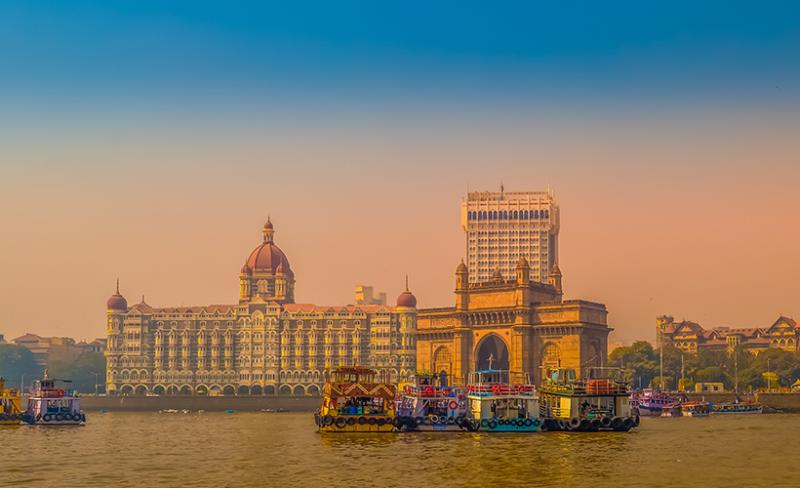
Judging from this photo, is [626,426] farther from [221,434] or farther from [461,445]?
[221,434]

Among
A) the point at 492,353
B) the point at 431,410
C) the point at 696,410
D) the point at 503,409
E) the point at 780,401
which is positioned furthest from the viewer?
the point at 492,353

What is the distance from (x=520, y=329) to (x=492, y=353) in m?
11.7

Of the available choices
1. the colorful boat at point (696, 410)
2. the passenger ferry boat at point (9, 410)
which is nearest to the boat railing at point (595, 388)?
the passenger ferry boat at point (9, 410)

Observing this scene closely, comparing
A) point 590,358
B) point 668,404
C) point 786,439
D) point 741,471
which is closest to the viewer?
point 741,471

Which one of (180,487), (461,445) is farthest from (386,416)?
(180,487)

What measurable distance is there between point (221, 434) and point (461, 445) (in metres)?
32.7

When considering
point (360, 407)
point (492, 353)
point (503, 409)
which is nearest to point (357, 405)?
point (360, 407)

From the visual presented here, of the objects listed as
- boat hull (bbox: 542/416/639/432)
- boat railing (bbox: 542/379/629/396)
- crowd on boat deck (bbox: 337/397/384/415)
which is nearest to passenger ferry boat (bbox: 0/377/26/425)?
crowd on boat deck (bbox: 337/397/384/415)

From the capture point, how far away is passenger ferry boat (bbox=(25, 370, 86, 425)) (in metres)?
123

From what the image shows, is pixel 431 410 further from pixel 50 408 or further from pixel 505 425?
pixel 50 408

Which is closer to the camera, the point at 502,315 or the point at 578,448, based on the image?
the point at 578,448

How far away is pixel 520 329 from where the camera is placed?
186750 millimetres

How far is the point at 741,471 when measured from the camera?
231 ft

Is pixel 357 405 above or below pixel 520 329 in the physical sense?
below
